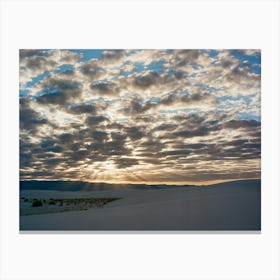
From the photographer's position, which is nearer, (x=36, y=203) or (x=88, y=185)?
(x=36, y=203)

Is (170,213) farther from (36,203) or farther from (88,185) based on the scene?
(36,203)

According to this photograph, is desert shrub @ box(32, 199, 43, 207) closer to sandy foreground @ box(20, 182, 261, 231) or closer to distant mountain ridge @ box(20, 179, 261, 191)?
sandy foreground @ box(20, 182, 261, 231)

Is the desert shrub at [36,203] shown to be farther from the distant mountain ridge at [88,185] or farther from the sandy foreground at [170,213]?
the distant mountain ridge at [88,185]

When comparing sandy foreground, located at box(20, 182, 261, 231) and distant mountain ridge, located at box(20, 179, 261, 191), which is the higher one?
distant mountain ridge, located at box(20, 179, 261, 191)

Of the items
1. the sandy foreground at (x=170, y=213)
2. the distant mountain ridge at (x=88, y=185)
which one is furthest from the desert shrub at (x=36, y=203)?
the distant mountain ridge at (x=88, y=185)

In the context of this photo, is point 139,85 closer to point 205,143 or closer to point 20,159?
point 205,143

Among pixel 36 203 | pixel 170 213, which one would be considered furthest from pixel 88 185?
pixel 170 213

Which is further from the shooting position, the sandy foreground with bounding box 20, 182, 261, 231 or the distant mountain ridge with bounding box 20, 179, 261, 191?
the distant mountain ridge with bounding box 20, 179, 261, 191

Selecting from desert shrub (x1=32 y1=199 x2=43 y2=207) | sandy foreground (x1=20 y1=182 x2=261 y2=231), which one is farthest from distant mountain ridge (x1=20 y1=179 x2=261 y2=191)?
desert shrub (x1=32 y1=199 x2=43 y2=207)
